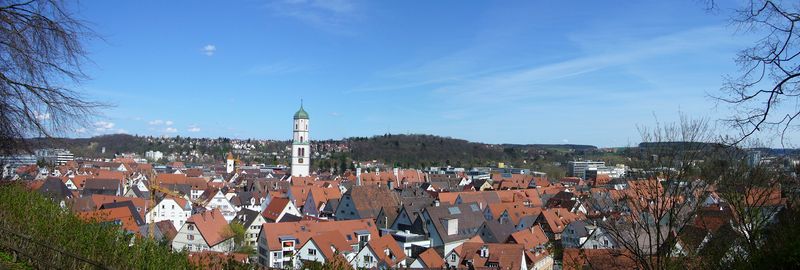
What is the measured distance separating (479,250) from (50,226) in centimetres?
1886

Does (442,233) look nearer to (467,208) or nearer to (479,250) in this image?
(467,208)

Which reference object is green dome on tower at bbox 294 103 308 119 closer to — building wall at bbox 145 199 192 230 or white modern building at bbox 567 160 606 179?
building wall at bbox 145 199 192 230

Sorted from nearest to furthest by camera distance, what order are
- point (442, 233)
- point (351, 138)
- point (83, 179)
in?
point (442, 233)
point (83, 179)
point (351, 138)

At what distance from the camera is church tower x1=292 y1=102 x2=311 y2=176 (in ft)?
238

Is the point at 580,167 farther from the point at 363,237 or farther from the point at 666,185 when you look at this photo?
the point at 666,185

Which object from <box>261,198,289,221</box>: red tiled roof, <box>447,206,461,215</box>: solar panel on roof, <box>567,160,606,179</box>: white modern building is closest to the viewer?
<box>447,206,461,215</box>: solar panel on roof

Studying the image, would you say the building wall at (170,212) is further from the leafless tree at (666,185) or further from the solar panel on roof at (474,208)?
the leafless tree at (666,185)

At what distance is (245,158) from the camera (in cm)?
15138

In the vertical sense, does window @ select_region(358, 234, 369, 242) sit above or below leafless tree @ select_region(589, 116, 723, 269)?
below

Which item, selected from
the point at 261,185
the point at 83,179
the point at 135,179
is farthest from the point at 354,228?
the point at 135,179

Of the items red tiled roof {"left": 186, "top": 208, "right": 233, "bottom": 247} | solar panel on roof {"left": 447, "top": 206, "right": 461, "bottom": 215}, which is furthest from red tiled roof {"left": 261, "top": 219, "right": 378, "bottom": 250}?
solar panel on roof {"left": 447, "top": 206, "right": 461, "bottom": 215}

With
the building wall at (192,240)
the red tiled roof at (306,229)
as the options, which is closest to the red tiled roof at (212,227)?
the building wall at (192,240)

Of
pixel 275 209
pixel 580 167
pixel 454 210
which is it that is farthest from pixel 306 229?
pixel 580 167

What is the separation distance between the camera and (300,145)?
72.8 metres
